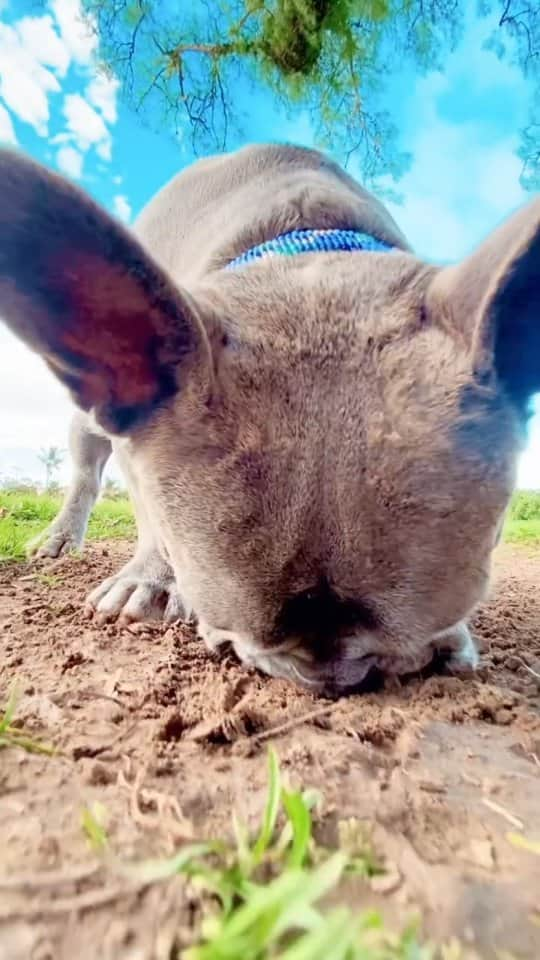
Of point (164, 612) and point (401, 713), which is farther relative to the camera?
point (164, 612)

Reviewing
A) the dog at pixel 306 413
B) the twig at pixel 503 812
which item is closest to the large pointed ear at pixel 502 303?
the dog at pixel 306 413

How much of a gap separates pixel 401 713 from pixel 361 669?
0.24m

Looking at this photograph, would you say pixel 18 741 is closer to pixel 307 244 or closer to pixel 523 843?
pixel 523 843

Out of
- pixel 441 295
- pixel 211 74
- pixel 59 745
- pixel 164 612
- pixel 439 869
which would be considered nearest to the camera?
pixel 439 869

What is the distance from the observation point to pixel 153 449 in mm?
2049

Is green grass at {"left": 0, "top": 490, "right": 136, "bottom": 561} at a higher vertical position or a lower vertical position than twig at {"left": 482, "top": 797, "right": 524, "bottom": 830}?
lower

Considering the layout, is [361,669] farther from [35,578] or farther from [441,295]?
[35,578]

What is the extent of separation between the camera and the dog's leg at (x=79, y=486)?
4.86 m

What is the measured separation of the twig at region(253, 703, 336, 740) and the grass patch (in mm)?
390

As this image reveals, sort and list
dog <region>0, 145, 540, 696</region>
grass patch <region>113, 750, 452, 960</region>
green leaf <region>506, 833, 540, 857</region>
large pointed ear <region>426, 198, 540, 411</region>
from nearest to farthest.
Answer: grass patch <region>113, 750, 452, 960</region> < green leaf <region>506, 833, 540, 857</region> < large pointed ear <region>426, 198, 540, 411</region> < dog <region>0, 145, 540, 696</region>

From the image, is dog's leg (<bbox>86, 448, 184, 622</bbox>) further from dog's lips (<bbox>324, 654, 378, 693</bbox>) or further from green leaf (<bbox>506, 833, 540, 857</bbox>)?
green leaf (<bbox>506, 833, 540, 857</bbox>)

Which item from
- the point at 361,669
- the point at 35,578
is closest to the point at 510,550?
the point at 35,578

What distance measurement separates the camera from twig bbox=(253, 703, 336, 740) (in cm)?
153

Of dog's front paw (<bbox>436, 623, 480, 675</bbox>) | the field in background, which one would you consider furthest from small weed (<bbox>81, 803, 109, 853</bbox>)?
the field in background
